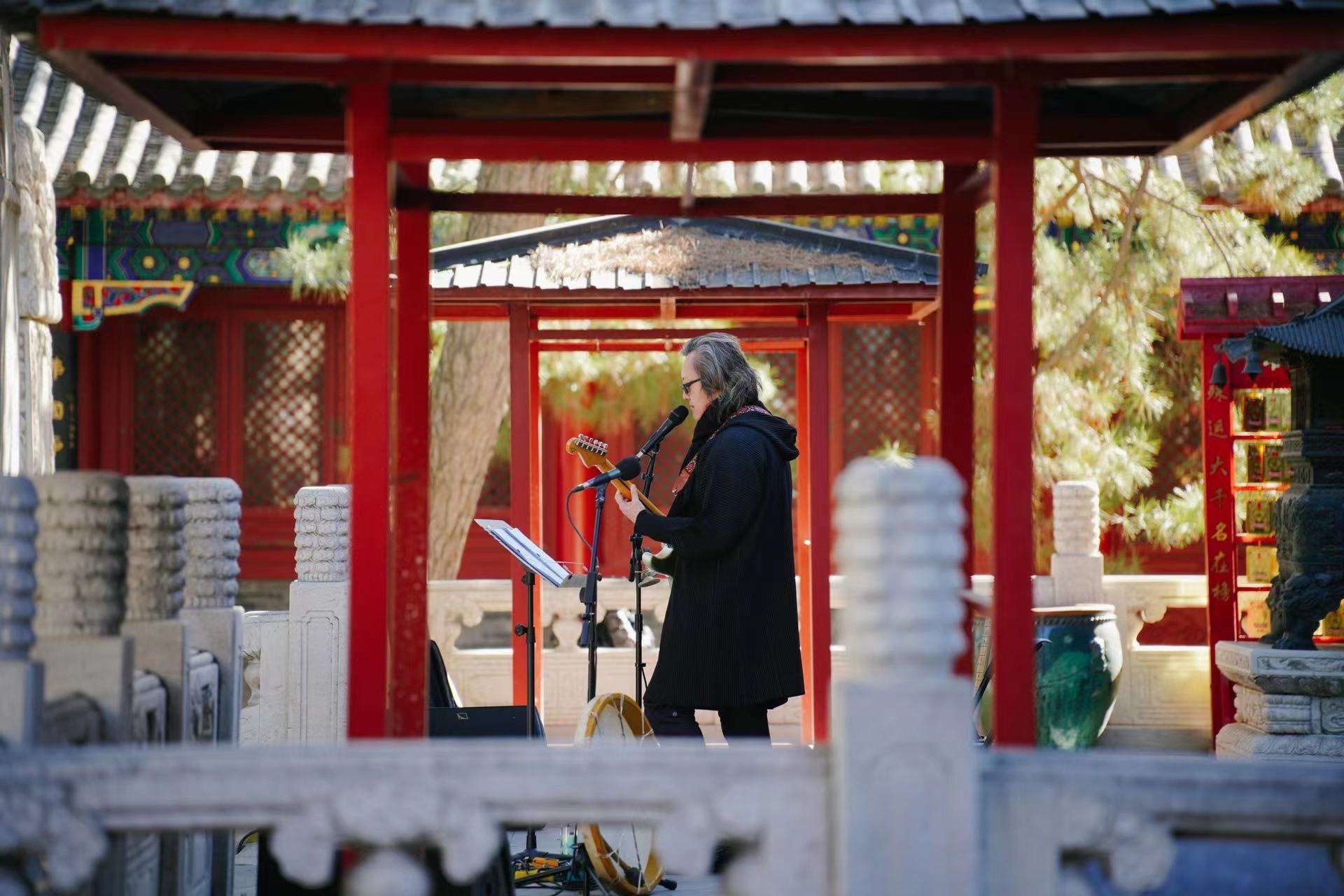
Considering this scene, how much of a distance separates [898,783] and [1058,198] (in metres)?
5.82

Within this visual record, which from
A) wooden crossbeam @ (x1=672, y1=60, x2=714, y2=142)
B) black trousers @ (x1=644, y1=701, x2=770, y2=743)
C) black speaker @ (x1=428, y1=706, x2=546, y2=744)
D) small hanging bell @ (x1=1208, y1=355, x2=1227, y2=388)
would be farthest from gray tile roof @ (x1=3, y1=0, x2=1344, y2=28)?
small hanging bell @ (x1=1208, y1=355, x2=1227, y2=388)

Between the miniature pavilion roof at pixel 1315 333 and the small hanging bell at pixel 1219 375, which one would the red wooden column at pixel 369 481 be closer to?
the miniature pavilion roof at pixel 1315 333

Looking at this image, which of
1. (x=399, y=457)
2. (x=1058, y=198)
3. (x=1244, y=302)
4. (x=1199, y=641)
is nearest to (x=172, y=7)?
(x=399, y=457)

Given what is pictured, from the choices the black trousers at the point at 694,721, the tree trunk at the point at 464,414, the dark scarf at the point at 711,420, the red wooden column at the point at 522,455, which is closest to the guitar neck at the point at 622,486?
the dark scarf at the point at 711,420

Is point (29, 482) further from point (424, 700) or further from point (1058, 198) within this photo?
point (1058, 198)

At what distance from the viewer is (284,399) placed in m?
10.8

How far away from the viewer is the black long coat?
4352 mm

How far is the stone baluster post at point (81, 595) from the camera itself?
10.3ft

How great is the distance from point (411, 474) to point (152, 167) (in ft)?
18.8

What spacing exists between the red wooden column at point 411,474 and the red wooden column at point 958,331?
1.44 m

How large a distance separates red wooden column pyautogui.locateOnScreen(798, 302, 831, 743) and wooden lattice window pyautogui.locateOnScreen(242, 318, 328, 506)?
5.13 m

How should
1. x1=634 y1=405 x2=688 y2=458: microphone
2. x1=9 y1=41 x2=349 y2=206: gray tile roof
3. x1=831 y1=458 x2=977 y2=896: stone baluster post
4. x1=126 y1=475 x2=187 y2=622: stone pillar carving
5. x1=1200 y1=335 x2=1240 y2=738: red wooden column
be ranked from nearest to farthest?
x1=831 y1=458 x2=977 y2=896: stone baluster post
x1=126 y1=475 x2=187 y2=622: stone pillar carving
x1=634 y1=405 x2=688 y2=458: microphone
x1=1200 y1=335 x2=1240 y2=738: red wooden column
x1=9 y1=41 x2=349 y2=206: gray tile roof

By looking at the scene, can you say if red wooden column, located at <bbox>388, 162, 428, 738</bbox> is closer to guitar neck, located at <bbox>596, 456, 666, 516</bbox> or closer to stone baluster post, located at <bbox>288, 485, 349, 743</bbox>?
guitar neck, located at <bbox>596, 456, 666, 516</bbox>

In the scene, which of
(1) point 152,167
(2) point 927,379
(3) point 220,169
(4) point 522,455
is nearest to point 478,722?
(4) point 522,455
